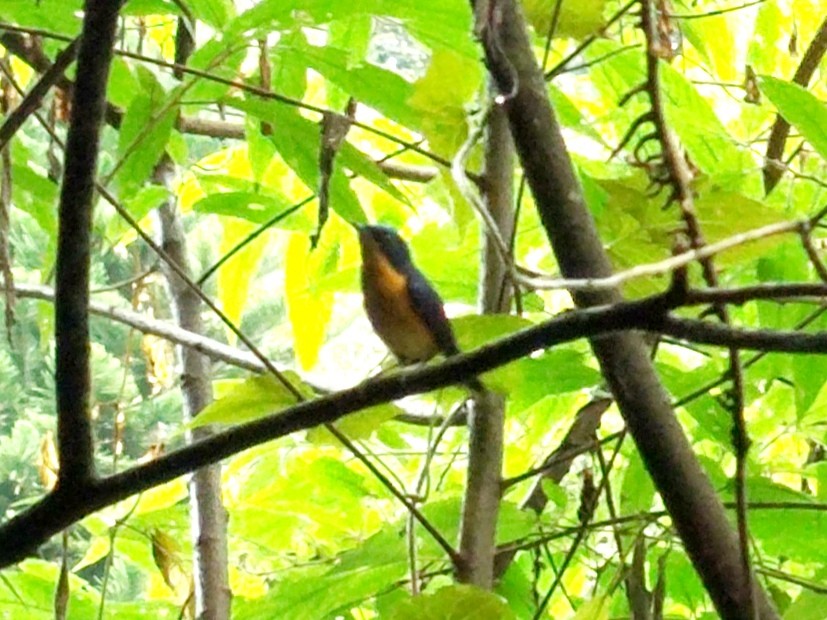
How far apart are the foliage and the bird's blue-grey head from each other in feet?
0.06

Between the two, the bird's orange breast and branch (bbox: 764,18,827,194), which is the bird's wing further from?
branch (bbox: 764,18,827,194)

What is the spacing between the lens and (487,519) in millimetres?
770

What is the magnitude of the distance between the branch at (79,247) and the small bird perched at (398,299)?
0.57m

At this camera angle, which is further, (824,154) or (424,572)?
(424,572)

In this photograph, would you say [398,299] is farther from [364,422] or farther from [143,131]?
[143,131]

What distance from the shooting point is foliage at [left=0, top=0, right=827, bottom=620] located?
679 millimetres

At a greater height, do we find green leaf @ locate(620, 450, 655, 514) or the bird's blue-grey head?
the bird's blue-grey head

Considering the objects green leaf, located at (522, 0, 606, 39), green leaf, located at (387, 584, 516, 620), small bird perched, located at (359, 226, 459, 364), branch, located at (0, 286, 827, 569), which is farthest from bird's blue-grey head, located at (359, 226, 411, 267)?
branch, located at (0, 286, 827, 569)

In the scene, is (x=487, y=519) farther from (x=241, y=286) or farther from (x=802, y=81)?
(x=802, y=81)

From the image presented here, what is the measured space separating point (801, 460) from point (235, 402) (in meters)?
0.90

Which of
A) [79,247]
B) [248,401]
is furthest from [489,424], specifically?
[79,247]

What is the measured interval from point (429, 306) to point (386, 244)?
7 centimetres

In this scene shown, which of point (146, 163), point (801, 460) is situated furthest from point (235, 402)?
point (801, 460)

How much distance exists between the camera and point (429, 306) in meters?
1.06
